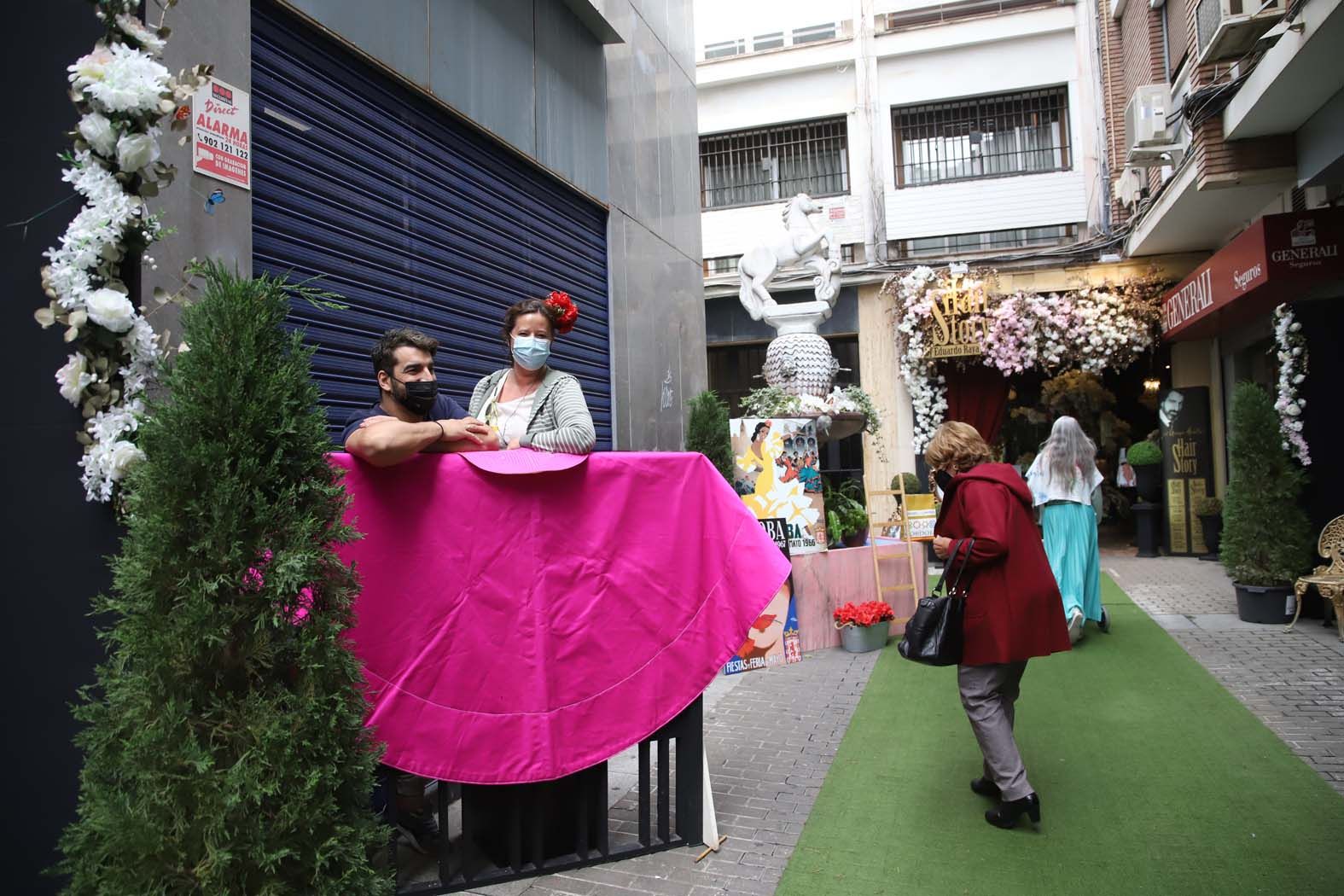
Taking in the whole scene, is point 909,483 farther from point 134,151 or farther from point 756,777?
point 134,151

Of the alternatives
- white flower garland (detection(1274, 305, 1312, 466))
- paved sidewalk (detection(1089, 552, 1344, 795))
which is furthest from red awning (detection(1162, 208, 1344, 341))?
paved sidewalk (detection(1089, 552, 1344, 795))

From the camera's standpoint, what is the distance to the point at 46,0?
319cm

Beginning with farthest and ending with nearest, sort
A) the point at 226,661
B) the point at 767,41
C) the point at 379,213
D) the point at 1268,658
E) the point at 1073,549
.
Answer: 1. the point at 767,41
2. the point at 1073,549
3. the point at 1268,658
4. the point at 379,213
5. the point at 226,661

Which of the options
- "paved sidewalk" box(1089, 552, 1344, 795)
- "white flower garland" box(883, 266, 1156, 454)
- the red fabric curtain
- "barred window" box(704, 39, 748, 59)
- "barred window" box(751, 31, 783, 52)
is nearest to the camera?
"paved sidewalk" box(1089, 552, 1344, 795)

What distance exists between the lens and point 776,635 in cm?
785

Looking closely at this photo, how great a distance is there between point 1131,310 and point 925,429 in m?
3.72

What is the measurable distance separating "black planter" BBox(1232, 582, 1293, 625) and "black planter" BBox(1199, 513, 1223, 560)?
18.1 ft

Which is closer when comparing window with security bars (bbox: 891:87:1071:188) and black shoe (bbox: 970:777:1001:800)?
black shoe (bbox: 970:777:1001:800)

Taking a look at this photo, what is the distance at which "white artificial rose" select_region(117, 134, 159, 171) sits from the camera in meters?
2.92

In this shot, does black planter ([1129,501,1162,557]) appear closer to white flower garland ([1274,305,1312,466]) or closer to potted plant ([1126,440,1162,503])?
potted plant ([1126,440,1162,503])

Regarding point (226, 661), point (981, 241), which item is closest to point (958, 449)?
point (226, 661)

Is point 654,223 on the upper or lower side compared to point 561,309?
upper

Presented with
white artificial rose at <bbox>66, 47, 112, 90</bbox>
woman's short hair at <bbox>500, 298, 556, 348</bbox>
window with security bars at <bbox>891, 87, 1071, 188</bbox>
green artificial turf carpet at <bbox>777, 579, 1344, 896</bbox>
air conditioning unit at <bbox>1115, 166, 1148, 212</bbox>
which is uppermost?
window with security bars at <bbox>891, 87, 1071, 188</bbox>

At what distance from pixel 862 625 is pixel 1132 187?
9787mm
